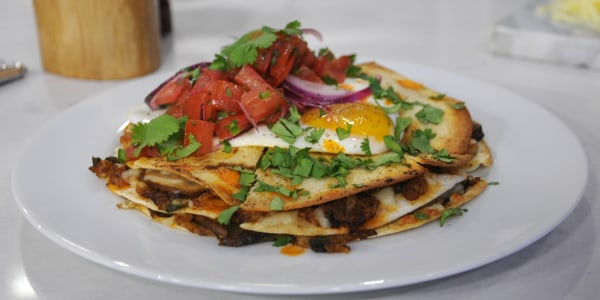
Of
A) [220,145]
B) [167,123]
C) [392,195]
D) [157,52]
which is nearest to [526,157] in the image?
[392,195]

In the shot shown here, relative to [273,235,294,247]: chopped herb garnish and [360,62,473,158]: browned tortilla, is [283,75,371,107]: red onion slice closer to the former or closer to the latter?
[360,62,473,158]: browned tortilla

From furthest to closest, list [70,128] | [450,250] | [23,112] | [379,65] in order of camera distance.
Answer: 1. [23,112]
2. [379,65]
3. [70,128]
4. [450,250]

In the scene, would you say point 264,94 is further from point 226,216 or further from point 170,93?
point 226,216

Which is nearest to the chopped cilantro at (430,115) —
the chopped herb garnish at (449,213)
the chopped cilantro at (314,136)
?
the chopped cilantro at (314,136)

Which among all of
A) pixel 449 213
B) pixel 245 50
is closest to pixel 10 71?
pixel 245 50

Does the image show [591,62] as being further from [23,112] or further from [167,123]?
[23,112]
